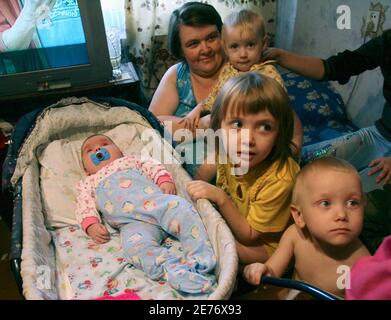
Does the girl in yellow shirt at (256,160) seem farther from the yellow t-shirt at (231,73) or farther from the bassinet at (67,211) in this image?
the yellow t-shirt at (231,73)

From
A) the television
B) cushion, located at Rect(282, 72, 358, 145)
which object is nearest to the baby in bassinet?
the television

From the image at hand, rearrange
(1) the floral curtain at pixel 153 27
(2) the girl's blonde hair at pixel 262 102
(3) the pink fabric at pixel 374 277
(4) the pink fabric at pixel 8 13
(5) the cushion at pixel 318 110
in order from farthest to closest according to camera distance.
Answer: (1) the floral curtain at pixel 153 27
(5) the cushion at pixel 318 110
(4) the pink fabric at pixel 8 13
(2) the girl's blonde hair at pixel 262 102
(3) the pink fabric at pixel 374 277

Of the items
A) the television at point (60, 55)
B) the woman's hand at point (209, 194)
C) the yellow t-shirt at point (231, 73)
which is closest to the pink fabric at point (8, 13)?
the television at point (60, 55)

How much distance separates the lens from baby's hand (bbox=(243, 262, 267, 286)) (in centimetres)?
104

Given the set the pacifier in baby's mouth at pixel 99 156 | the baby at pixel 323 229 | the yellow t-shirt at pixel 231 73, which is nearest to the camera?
the baby at pixel 323 229

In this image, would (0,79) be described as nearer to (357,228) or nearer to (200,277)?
(200,277)

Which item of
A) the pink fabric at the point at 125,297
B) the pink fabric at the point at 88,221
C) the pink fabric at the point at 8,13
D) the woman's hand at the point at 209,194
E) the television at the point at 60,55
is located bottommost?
the pink fabric at the point at 125,297

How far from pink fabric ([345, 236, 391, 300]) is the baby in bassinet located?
0.37 meters

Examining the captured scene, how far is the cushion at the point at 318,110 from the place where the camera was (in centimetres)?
211

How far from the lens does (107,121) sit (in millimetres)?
1797

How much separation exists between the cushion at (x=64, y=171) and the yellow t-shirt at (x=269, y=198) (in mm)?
663

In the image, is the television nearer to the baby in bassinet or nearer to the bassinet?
the bassinet

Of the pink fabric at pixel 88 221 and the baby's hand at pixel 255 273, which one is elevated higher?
the pink fabric at pixel 88 221
